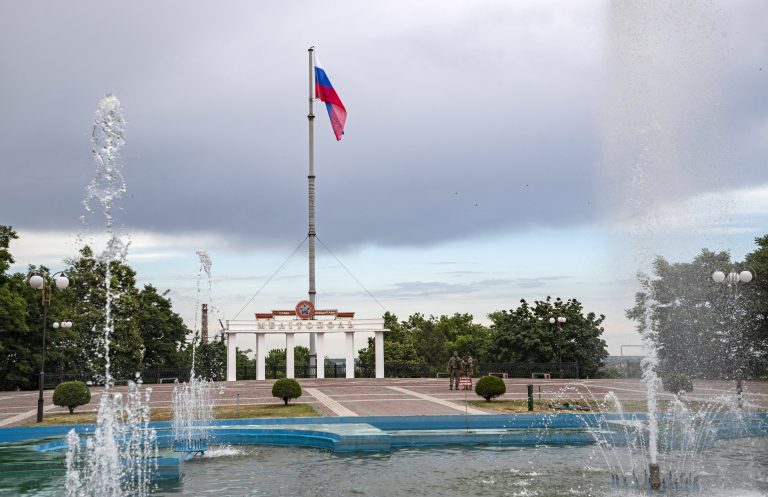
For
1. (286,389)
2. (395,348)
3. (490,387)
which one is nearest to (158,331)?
(395,348)

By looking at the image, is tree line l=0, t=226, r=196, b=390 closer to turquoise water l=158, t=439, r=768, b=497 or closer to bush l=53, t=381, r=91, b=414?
bush l=53, t=381, r=91, b=414

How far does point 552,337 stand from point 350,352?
14365 millimetres

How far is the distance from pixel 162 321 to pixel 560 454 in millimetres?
42899

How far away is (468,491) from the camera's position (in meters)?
13.0

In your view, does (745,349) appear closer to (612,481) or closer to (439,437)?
(439,437)

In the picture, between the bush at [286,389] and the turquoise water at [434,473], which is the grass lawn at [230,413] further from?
the turquoise water at [434,473]

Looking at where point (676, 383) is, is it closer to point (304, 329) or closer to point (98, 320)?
point (304, 329)

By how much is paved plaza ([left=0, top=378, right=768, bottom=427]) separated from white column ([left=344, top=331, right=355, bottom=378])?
5.67 meters

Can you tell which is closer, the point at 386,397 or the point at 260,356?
the point at 386,397

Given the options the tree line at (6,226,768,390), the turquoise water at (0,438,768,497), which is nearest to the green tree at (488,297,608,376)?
the tree line at (6,226,768,390)

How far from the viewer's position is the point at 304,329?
158 ft

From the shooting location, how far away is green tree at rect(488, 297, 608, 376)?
4938 centimetres

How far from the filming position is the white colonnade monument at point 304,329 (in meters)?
47.4

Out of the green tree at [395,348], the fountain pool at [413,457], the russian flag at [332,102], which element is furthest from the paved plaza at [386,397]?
the green tree at [395,348]
